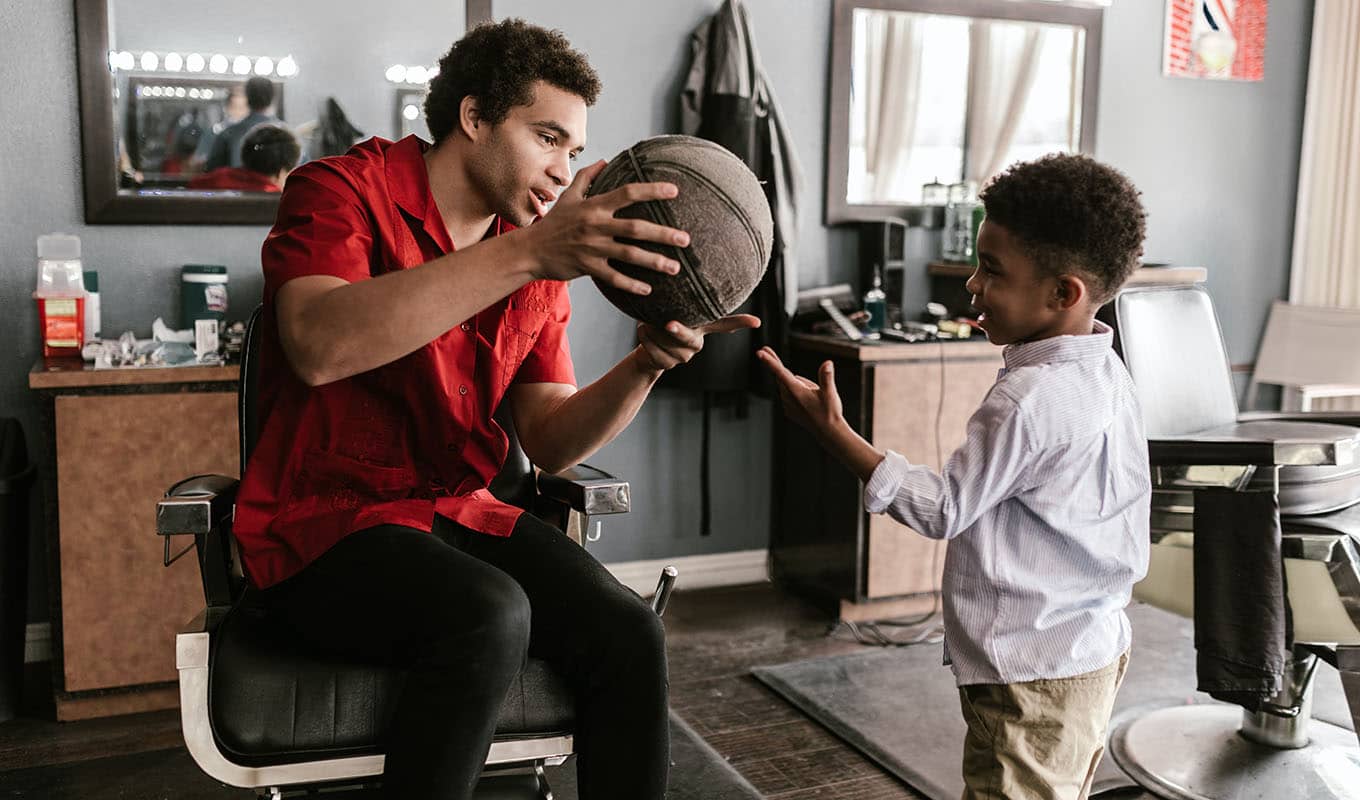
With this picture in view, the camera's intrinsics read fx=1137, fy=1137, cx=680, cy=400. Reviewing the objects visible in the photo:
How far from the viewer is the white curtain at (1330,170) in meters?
4.22

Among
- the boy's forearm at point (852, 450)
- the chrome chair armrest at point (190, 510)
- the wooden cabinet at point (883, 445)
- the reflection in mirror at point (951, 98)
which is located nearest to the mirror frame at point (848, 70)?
the reflection in mirror at point (951, 98)

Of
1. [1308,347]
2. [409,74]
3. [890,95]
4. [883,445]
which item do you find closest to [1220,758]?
[883,445]

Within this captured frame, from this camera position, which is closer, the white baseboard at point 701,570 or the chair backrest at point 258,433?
the chair backrest at point 258,433

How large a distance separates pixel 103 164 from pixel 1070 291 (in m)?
2.41

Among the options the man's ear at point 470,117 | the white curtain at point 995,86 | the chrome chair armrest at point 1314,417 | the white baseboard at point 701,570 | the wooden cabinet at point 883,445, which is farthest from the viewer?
the white curtain at point 995,86

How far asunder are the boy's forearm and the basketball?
0.27 m

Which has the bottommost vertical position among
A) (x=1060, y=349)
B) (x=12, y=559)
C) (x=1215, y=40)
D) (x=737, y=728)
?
(x=737, y=728)

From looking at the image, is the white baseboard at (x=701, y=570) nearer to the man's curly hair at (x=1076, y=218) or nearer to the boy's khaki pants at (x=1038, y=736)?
the boy's khaki pants at (x=1038, y=736)

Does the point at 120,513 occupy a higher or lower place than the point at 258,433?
lower

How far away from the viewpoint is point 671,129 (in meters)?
3.45

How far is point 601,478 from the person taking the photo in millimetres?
1888

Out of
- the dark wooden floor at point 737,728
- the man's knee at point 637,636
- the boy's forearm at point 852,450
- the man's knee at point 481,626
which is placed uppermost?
the boy's forearm at point 852,450

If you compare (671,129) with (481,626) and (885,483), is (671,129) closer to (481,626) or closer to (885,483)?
(885,483)

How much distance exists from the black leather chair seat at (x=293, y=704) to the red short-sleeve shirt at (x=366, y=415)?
15 cm
